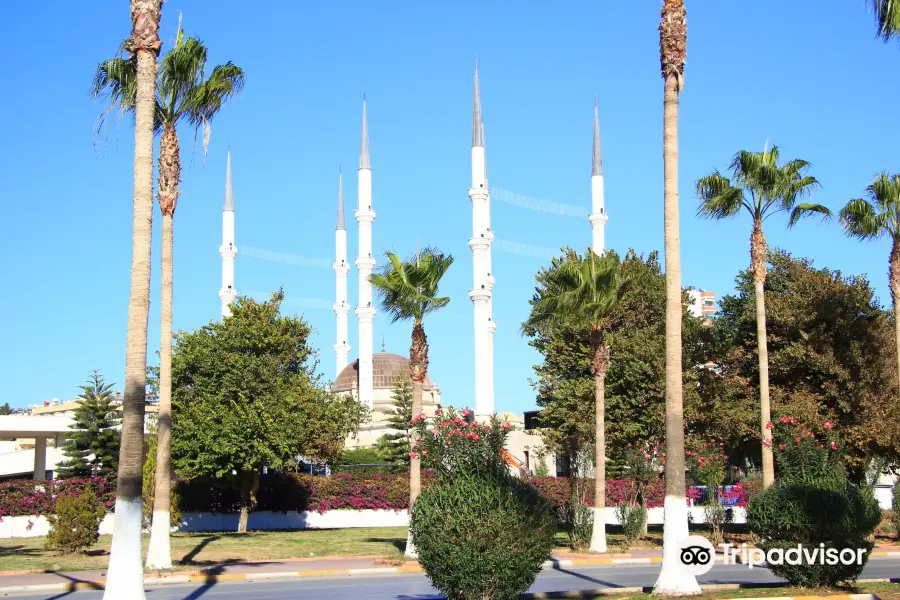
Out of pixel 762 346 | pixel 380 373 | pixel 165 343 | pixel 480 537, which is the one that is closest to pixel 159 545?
pixel 165 343

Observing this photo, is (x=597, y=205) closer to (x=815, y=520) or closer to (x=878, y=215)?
(x=878, y=215)

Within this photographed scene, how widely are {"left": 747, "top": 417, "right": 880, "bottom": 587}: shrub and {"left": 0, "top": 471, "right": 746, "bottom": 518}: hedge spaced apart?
21.6m

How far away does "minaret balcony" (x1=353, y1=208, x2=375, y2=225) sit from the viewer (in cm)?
6669

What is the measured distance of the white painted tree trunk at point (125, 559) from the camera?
1329 cm

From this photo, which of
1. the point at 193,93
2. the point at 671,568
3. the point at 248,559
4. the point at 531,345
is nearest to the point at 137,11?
the point at 193,93

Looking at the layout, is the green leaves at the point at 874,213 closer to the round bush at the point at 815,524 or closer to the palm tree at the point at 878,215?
the palm tree at the point at 878,215

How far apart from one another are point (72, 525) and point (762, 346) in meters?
19.7

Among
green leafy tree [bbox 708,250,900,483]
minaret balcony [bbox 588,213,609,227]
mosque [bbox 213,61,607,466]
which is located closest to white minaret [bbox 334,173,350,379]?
mosque [bbox 213,61,607,466]

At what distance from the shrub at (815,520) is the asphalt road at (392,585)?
327 cm

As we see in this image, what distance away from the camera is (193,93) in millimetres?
23719

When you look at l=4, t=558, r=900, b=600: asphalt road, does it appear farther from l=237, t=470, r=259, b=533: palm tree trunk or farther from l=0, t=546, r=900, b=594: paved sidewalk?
l=237, t=470, r=259, b=533: palm tree trunk

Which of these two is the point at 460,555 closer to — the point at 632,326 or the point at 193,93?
the point at 193,93

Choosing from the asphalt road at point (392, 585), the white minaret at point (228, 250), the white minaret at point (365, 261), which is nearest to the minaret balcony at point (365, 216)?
the white minaret at point (365, 261)

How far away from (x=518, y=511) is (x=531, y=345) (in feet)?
93.8
